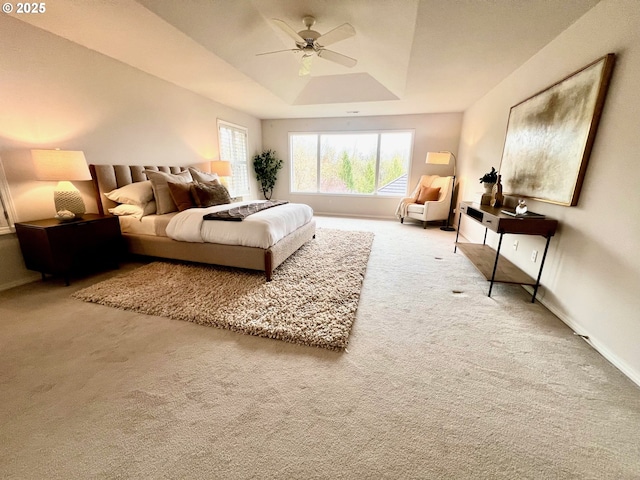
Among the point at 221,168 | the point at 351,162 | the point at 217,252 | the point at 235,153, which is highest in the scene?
the point at 235,153

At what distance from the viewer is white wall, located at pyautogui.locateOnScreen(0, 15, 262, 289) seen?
2354 mm

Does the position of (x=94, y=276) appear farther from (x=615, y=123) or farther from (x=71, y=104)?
(x=615, y=123)

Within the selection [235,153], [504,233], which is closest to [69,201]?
[235,153]

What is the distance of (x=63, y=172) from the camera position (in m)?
2.40

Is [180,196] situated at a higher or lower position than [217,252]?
higher

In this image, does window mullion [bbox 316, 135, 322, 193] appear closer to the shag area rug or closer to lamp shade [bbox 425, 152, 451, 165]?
lamp shade [bbox 425, 152, 451, 165]

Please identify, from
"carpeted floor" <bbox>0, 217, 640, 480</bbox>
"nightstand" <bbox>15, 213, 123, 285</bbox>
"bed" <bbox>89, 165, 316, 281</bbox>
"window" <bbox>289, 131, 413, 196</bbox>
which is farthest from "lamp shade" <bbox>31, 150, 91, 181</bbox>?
"window" <bbox>289, 131, 413, 196</bbox>

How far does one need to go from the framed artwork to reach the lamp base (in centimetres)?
448

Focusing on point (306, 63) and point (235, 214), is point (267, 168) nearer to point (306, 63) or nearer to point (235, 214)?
point (306, 63)

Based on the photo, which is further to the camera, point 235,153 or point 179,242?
point 235,153

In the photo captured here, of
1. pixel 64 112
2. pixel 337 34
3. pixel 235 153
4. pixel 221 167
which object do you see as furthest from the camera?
pixel 235 153

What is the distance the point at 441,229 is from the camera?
17.1 feet

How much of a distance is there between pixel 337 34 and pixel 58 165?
2865 millimetres

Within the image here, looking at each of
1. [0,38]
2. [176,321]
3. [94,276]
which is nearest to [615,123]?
[176,321]
